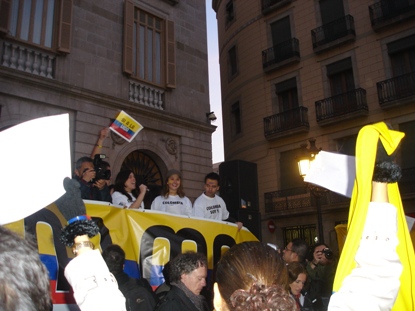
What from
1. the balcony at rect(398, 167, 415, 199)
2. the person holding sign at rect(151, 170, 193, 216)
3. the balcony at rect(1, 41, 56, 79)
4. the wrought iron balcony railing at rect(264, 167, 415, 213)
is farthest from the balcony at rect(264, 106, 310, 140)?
the person holding sign at rect(151, 170, 193, 216)

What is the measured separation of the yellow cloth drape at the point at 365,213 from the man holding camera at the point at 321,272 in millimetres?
3374

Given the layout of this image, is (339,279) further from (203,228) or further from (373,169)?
(203,228)

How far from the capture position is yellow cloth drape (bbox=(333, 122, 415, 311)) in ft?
6.20

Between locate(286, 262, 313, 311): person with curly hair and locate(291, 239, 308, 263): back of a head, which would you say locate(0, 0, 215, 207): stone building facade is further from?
locate(286, 262, 313, 311): person with curly hair

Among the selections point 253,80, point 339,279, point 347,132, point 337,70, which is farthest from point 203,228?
point 253,80

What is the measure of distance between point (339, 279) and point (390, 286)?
0.35 metres

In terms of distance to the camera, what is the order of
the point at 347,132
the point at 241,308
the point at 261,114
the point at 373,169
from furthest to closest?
the point at 261,114 → the point at 347,132 → the point at 373,169 → the point at 241,308

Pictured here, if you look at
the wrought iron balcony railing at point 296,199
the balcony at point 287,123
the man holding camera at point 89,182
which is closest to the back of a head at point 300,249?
the man holding camera at point 89,182

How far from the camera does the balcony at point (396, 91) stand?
17.9 meters

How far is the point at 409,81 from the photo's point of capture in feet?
59.5

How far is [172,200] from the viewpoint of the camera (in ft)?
20.1

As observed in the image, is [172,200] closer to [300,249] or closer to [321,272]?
[300,249]

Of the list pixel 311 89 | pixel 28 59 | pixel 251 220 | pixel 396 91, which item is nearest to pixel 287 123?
pixel 311 89

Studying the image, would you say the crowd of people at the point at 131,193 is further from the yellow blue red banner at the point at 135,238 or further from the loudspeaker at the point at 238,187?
the loudspeaker at the point at 238,187
